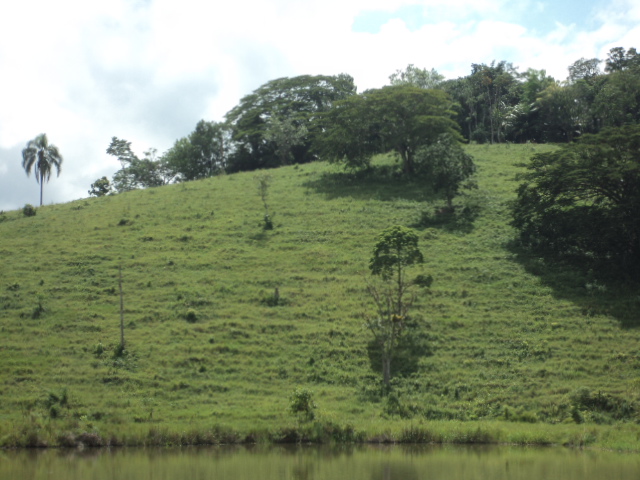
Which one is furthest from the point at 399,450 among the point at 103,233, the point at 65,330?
the point at 103,233

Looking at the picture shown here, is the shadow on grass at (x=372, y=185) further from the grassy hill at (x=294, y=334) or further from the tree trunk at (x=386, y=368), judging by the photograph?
the tree trunk at (x=386, y=368)

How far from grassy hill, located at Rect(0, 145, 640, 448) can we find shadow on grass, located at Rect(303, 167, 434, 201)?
200 cm

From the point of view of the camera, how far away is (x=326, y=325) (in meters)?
34.8

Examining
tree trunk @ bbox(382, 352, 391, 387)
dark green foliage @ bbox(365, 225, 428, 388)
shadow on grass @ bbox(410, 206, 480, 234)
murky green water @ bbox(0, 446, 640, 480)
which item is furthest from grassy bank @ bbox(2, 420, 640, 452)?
shadow on grass @ bbox(410, 206, 480, 234)

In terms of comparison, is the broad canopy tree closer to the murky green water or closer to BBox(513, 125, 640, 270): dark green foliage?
BBox(513, 125, 640, 270): dark green foliage

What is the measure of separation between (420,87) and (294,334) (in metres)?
46.6

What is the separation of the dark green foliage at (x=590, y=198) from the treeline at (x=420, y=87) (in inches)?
844

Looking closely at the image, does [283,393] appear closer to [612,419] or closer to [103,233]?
[612,419]

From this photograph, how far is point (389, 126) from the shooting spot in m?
57.8

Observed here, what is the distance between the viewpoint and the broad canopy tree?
57188 millimetres

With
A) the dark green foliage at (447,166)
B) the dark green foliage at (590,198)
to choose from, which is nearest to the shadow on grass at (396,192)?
the dark green foliage at (447,166)

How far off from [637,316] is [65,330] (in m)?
30.8

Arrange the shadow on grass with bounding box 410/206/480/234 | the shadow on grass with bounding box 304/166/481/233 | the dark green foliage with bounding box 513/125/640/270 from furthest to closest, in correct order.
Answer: the shadow on grass with bounding box 304/166/481/233, the shadow on grass with bounding box 410/206/480/234, the dark green foliage with bounding box 513/125/640/270

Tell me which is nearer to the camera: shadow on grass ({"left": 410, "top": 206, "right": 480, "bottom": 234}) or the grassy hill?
the grassy hill
